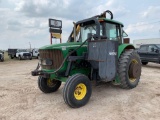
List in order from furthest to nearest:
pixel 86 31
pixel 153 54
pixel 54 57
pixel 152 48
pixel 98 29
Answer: pixel 152 48
pixel 153 54
pixel 86 31
pixel 98 29
pixel 54 57

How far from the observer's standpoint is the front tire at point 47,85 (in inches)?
228

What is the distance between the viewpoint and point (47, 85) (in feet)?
19.5

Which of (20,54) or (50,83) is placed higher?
(20,54)

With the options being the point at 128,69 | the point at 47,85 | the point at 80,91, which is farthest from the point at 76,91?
the point at 128,69

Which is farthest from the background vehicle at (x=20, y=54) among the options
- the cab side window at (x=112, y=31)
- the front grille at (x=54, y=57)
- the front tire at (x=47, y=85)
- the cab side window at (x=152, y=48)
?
the front grille at (x=54, y=57)

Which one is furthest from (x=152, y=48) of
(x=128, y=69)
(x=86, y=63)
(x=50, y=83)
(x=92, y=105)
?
(x=92, y=105)

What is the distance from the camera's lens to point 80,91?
476cm

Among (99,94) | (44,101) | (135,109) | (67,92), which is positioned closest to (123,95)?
(99,94)

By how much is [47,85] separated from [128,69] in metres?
2.75

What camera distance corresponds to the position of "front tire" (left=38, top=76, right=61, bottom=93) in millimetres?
5801

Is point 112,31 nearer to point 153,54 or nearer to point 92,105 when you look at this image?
point 92,105

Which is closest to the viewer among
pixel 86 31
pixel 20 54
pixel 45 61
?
pixel 45 61

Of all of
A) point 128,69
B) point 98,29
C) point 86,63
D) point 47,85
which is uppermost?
point 98,29

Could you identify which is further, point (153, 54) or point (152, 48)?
point (152, 48)
